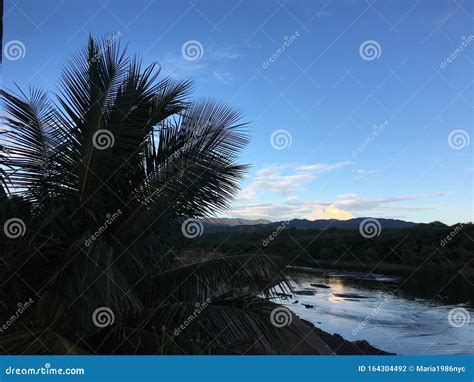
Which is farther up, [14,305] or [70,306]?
[70,306]

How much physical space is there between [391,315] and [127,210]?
81.8ft

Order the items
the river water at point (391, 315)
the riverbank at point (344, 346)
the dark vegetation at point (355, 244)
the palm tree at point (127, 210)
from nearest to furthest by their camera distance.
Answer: the palm tree at point (127, 210) → the dark vegetation at point (355, 244) → the riverbank at point (344, 346) → the river water at point (391, 315)

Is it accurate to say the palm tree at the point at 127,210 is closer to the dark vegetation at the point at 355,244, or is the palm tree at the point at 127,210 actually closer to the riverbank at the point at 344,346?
the dark vegetation at the point at 355,244

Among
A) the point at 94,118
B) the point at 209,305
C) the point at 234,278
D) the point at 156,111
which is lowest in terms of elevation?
the point at 209,305

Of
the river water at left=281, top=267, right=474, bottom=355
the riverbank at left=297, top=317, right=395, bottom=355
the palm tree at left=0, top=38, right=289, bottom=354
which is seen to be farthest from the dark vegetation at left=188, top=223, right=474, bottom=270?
the riverbank at left=297, top=317, right=395, bottom=355

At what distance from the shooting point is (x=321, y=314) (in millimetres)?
26109

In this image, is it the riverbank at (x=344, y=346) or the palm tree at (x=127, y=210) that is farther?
the riverbank at (x=344, y=346)

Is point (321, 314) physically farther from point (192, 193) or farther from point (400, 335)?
point (192, 193)

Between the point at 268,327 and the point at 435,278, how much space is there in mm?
35758

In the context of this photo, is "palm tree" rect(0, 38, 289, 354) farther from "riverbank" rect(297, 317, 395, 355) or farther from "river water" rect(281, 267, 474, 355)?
"riverbank" rect(297, 317, 395, 355)

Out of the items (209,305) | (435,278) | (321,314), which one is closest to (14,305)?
(209,305)

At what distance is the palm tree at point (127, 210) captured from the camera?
4.79m

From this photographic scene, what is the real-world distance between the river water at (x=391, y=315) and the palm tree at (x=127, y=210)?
29.6 ft

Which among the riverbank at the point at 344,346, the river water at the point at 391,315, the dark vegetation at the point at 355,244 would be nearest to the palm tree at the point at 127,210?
the dark vegetation at the point at 355,244
